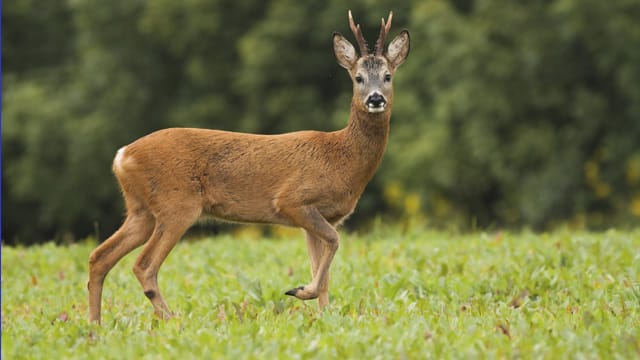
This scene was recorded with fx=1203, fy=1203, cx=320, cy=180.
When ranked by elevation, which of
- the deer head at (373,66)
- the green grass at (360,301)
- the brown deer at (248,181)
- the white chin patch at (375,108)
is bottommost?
the green grass at (360,301)

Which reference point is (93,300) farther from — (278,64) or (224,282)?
(278,64)

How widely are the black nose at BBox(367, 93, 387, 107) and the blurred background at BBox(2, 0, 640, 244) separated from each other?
370 inches

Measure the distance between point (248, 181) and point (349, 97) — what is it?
15480 mm

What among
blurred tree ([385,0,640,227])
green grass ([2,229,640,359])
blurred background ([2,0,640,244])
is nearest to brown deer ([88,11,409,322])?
green grass ([2,229,640,359])

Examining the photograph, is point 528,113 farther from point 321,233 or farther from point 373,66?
point 321,233

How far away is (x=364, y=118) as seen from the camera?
777 cm

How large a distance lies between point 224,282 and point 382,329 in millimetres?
3105

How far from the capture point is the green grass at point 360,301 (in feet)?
19.0

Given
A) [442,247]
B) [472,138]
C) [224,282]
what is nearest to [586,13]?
[472,138]

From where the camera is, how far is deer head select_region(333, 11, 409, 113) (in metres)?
7.47

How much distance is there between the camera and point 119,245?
7.42 meters

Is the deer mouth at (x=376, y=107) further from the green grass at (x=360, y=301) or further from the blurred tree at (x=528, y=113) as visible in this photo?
the blurred tree at (x=528, y=113)

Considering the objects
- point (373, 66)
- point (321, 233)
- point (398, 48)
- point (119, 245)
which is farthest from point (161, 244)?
point (398, 48)

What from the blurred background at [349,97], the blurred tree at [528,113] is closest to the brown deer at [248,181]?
the blurred background at [349,97]
